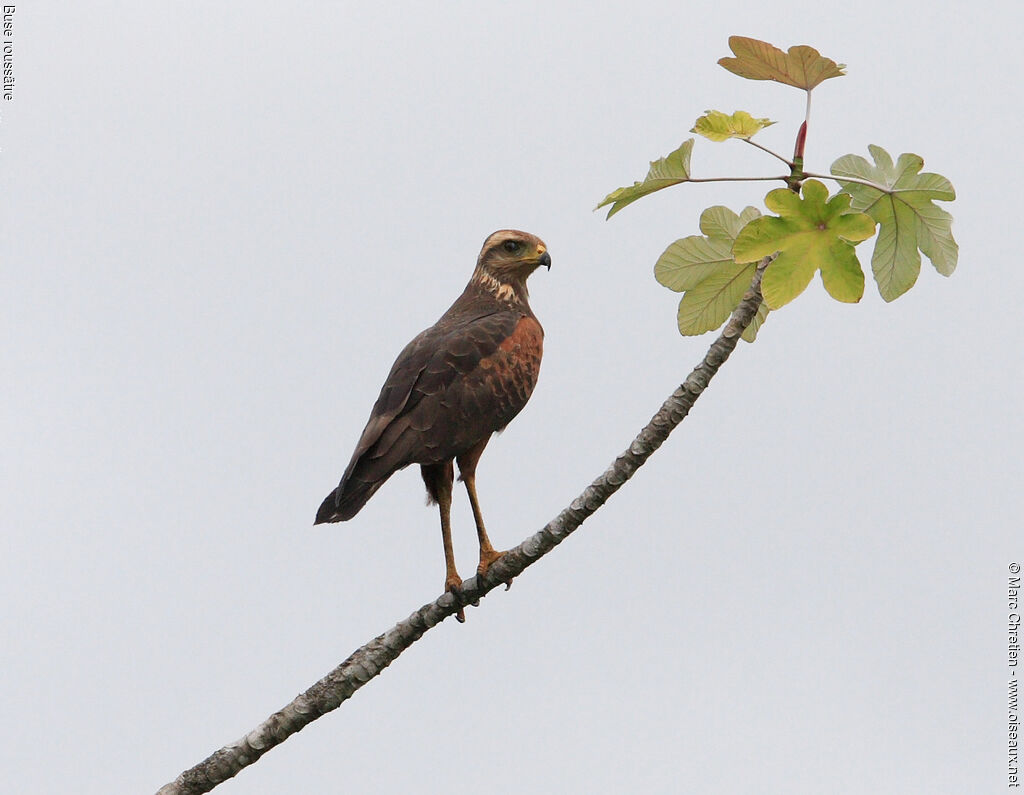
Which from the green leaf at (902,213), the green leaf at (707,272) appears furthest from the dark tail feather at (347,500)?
the green leaf at (902,213)

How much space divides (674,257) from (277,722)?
3.17 m

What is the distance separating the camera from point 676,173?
6688 millimetres

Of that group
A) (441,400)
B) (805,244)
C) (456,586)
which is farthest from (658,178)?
(456,586)

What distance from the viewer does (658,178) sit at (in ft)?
22.0

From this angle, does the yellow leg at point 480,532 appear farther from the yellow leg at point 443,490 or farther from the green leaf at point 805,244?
the green leaf at point 805,244

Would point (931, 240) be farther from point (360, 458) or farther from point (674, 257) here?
point (360, 458)

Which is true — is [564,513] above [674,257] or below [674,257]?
below

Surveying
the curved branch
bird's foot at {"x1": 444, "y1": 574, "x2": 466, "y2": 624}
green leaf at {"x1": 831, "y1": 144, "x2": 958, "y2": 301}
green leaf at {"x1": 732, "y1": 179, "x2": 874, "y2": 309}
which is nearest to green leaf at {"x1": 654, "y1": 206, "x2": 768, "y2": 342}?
the curved branch

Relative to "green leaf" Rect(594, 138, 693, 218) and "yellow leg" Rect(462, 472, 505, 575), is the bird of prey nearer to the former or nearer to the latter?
"yellow leg" Rect(462, 472, 505, 575)

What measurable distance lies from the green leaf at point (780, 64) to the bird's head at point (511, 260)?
2.68 metres

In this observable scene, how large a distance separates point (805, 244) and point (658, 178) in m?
0.93

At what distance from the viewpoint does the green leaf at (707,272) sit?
7211 mm

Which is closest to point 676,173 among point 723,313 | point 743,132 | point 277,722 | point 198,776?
point 743,132

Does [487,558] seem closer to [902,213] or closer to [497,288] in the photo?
[497,288]
